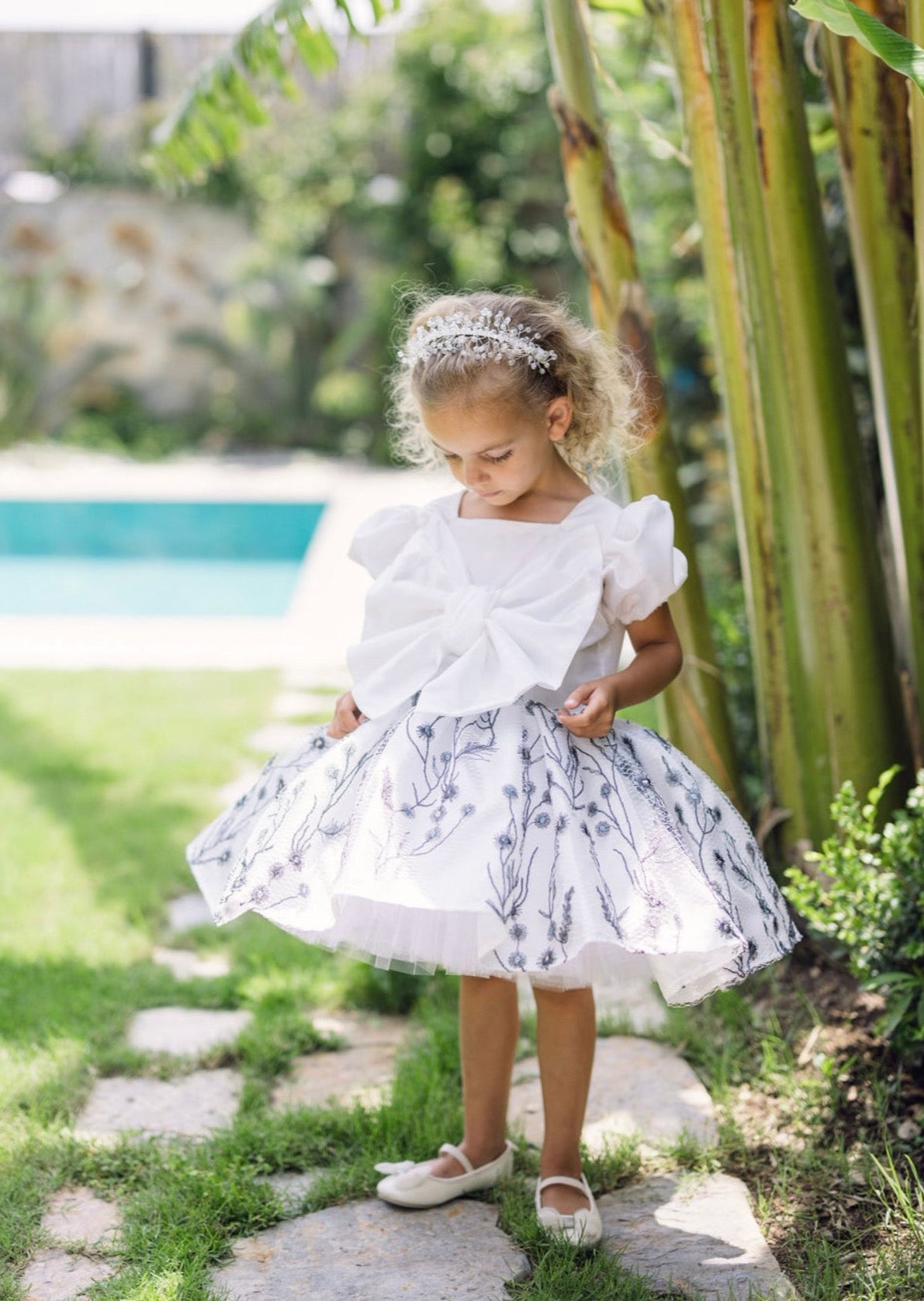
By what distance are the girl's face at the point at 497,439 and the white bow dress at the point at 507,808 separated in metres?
0.08

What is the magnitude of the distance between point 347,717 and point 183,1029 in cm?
92

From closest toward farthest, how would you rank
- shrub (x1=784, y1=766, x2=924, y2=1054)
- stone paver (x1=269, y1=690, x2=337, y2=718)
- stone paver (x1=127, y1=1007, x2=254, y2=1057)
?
shrub (x1=784, y1=766, x2=924, y2=1054), stone paver (x1=127, y1=1007, x2=254, y2=1057), stone paver (x1=269, y1=690, x2=337, y2=718)

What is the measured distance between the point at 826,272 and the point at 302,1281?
76.5 inches

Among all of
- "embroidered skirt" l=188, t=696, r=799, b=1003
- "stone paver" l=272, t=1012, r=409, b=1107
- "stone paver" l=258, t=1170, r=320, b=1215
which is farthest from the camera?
"stone paver" l=272, t=1012, r=409, b=1107

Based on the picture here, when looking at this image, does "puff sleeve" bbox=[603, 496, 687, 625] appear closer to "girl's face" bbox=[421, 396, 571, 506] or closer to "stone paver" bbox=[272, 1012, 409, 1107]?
"girl's face" bbox=[421, 396, 571, 506]

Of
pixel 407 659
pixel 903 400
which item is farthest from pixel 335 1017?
pixel 903 400

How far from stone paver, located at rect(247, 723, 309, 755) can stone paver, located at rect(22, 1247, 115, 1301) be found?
2406mm

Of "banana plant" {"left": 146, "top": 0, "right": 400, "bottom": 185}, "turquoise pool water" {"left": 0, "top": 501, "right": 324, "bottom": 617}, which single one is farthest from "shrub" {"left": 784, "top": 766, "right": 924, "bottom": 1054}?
"turquoise pool water" {"left": 0, "top": 501, "right": 324, "bottom": 617}

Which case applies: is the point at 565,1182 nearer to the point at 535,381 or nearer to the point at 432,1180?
the point at 432,1180

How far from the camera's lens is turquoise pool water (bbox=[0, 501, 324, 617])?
29.3 feet

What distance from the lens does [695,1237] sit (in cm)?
198

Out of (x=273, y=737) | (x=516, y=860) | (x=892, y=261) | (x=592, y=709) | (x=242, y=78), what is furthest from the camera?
(x=273, y=737)

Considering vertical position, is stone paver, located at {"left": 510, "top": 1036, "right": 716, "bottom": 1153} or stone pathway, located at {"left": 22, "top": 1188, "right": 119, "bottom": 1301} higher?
stone pathway, located at {"left": 22, "top": 1188, "right": 119, "bottom": 1301}

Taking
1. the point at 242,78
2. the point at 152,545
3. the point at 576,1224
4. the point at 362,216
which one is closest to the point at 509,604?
the point at 576,1224
